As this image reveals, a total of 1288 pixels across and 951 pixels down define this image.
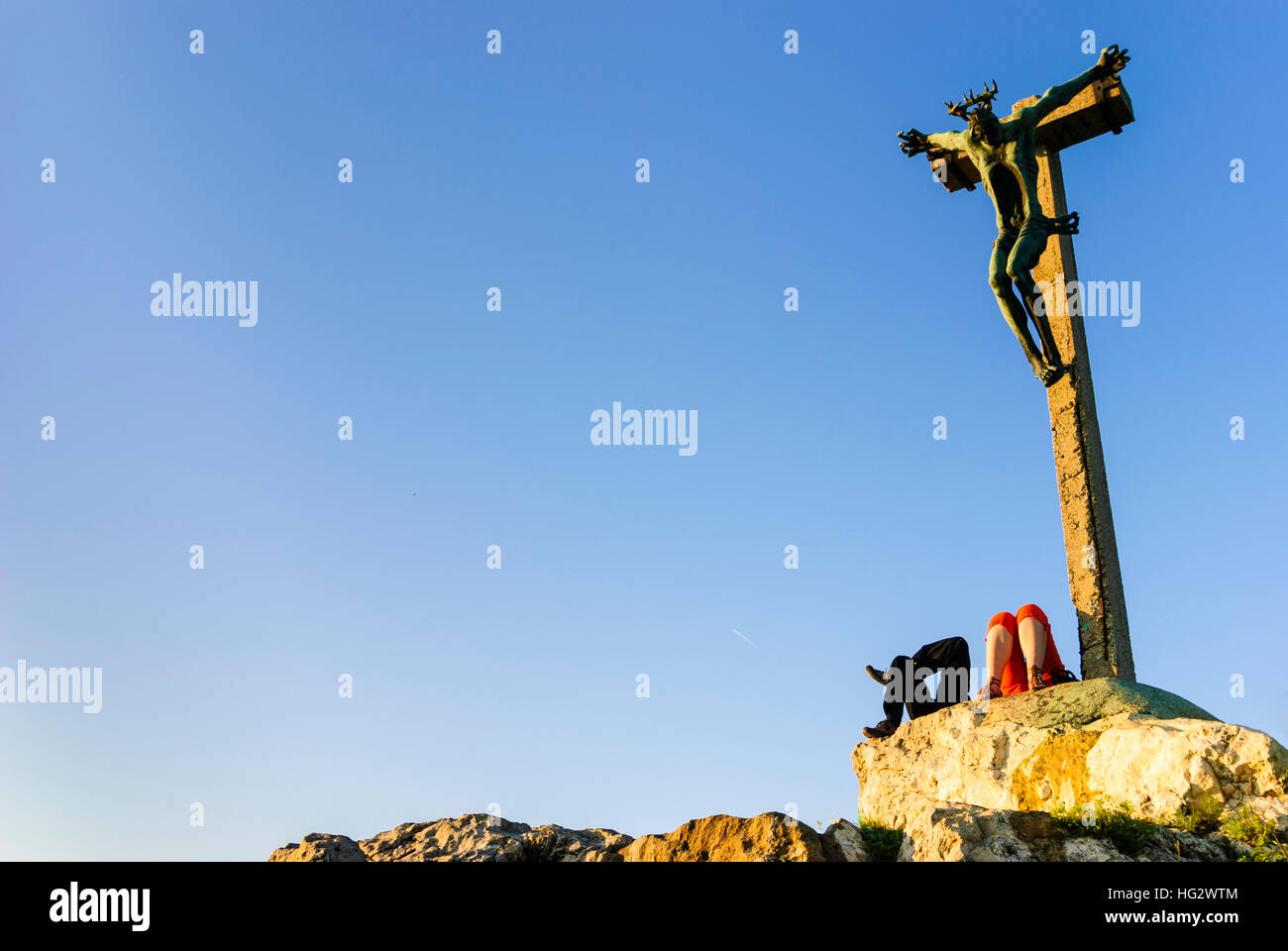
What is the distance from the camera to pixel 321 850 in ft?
18.7

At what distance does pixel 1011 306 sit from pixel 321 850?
6878 millimetres

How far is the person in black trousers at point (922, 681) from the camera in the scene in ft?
27.4

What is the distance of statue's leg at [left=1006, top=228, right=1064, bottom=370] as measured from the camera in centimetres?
919

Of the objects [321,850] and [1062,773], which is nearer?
[321,850]

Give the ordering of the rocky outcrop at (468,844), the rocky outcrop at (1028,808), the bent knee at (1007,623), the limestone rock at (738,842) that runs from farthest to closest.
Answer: the bent knee at (1007,623) → the rocky outcrop at (468,844) → the rocky outcrop at (1028,808) → the limestone rock at (738,842)

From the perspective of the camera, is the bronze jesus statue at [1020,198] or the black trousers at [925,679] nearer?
the black trousers at [925,679]

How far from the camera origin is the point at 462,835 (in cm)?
612

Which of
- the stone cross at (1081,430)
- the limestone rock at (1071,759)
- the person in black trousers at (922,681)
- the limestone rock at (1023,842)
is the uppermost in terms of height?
the stone cross at (1081,430)

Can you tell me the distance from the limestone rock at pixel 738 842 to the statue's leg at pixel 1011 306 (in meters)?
5.16

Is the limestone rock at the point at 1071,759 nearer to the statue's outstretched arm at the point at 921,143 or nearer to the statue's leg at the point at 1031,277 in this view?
the statue's leg at the point at 1031,277

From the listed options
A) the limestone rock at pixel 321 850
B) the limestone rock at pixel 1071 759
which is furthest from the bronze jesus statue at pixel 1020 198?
the limestone rock at pixel 321 850

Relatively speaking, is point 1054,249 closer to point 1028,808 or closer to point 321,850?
point 1028,808

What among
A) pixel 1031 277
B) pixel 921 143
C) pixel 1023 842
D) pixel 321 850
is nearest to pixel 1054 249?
pixel 1031 277
